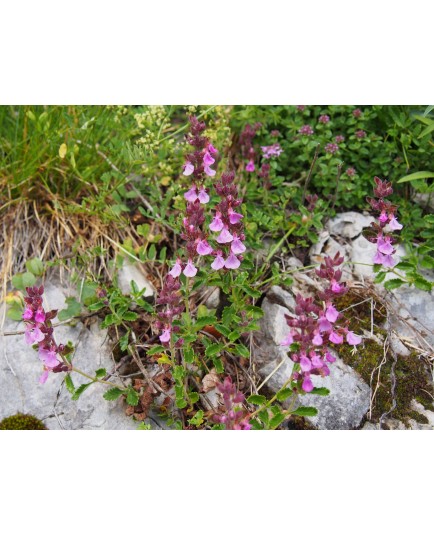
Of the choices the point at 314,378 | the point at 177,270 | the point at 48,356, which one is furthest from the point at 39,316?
the point at 314,378

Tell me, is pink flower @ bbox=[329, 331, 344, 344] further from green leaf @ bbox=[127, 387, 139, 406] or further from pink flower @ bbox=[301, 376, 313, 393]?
green leaf @ bbox=[127, 387, 139, 406]

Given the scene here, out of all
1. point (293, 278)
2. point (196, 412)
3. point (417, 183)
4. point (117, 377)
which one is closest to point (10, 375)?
point (117, 377)

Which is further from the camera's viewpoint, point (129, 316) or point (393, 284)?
point (393, 284)

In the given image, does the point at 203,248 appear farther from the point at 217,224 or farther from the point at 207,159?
the point at 207,159

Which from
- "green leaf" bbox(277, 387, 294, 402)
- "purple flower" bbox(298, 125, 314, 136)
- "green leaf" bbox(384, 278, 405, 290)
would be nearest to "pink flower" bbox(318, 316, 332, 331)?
"green leaf" bbox(277, 387, 294, 402)

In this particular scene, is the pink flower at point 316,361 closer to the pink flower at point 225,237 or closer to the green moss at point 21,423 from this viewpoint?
the pink flower at point 225,237

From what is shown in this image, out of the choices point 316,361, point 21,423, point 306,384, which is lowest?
point 21,423

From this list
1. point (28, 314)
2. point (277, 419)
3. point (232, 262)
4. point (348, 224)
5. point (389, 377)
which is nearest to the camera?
point (277, 419)
